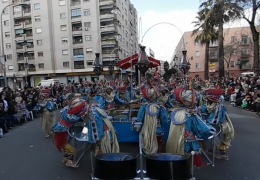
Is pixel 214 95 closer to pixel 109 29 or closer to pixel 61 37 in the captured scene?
pixel 109 29

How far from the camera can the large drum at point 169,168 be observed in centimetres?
265

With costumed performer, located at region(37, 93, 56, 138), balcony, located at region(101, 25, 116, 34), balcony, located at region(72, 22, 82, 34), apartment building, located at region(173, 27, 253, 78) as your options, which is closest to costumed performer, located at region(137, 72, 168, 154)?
costumed performer, located at region(37, 93, 56, 138)

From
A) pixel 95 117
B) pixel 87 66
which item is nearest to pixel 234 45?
pixel 87 66

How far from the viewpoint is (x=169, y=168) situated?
265cm

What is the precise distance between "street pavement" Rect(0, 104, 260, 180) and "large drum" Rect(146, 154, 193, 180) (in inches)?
63.6

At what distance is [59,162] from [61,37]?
39.9 metres

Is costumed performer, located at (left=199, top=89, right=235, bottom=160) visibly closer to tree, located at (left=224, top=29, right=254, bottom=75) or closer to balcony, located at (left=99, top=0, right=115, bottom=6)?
balcony, located at (left=99, top=0, right=115, bottom=6)

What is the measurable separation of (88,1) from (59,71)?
531 inches

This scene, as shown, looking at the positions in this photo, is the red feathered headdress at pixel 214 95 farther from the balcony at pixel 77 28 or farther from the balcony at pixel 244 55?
the balcony at pixel 244 55

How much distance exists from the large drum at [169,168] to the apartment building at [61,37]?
3770 cm

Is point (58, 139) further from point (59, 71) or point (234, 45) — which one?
point (234, 45)

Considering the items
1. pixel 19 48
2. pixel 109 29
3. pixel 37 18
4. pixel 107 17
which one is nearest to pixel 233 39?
pixel 109 29

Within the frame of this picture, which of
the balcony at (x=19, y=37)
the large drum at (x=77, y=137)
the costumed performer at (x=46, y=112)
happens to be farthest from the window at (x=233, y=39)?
the large drum at (x=77, y=137)

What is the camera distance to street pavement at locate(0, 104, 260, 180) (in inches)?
170
